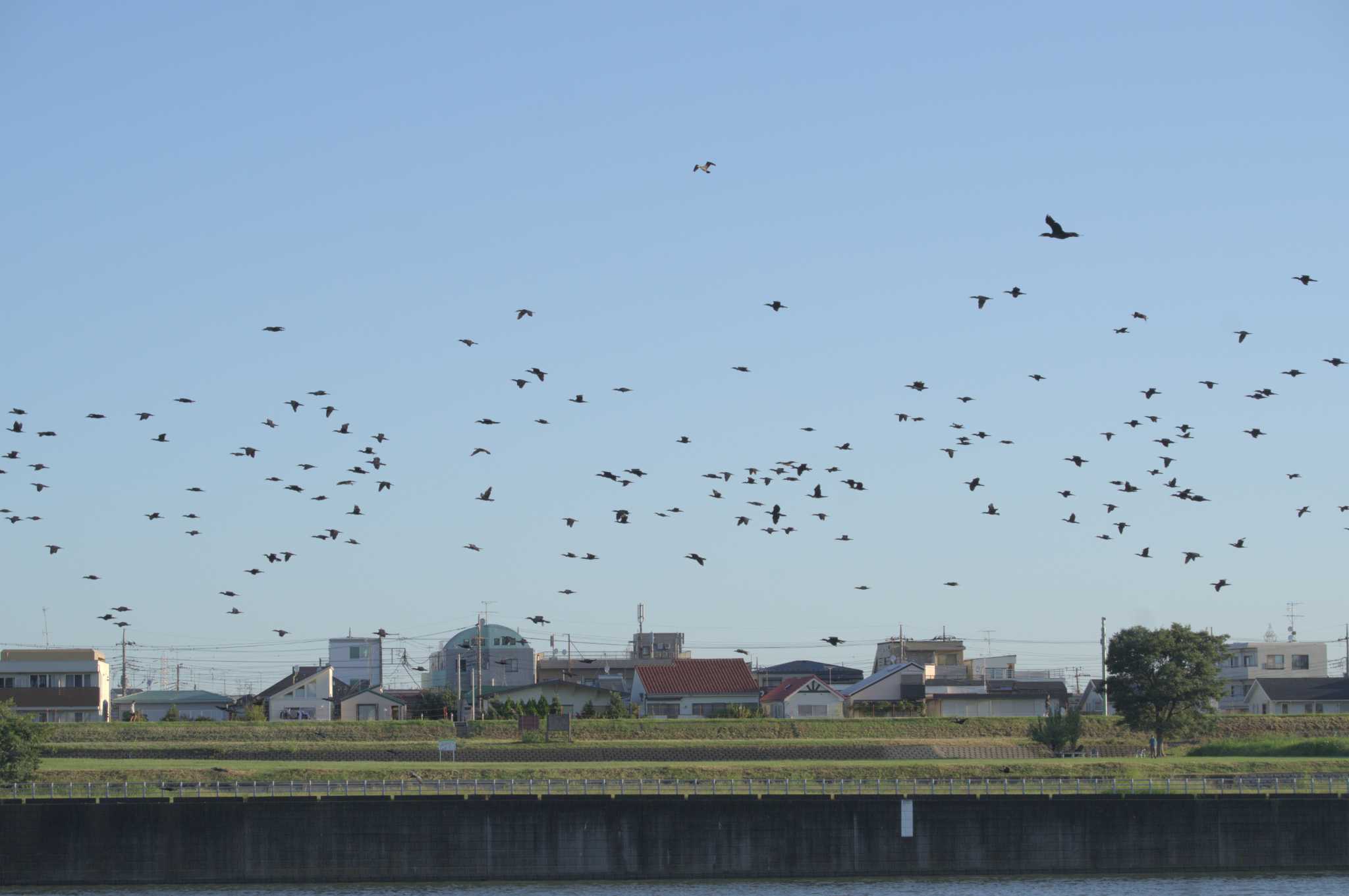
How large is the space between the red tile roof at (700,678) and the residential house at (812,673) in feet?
81.4

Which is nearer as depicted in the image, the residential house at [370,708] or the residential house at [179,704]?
the residential house at [370,708]

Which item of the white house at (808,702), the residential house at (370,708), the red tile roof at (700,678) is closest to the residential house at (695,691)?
the red tile roof at (700,678)

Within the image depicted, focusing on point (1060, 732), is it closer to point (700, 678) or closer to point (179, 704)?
point (700, 678)

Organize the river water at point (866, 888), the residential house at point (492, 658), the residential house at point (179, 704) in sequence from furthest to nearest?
the residential house at point (492, 658), the residential house at point (179, 704), the river water at point (866, 888)

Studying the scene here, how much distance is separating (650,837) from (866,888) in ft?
25.1

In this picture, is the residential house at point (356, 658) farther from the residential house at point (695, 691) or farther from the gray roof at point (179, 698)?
the residential house at point (695, 691)

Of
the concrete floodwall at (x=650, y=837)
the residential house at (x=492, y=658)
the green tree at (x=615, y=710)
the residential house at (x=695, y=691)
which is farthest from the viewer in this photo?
the residential house at (x=492, y=658)

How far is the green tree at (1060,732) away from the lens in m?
78.8

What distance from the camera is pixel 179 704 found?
108750 mm

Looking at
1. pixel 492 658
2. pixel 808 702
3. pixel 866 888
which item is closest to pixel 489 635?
pixel 492 658

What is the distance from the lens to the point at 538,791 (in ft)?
192

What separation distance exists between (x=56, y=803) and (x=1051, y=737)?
4635cm

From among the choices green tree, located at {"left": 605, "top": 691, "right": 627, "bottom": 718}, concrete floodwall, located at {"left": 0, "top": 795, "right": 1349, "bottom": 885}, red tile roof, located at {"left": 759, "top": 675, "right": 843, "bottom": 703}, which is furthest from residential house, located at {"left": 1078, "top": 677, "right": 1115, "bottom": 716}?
concrete floodwall, located at {"left": 0, "top": 795, "right": 1349, "bottom": 885}

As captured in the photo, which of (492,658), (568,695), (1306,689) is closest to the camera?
(568,695)
